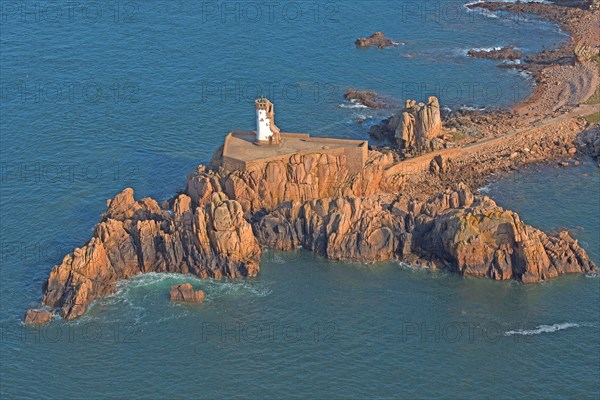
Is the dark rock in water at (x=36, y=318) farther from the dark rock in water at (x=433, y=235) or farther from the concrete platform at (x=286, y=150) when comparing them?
the concrete platform at (x=286, y=150)

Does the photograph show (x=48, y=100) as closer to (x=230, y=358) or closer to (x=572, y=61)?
(x=230, y=358)

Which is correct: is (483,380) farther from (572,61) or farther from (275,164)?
(572,61)

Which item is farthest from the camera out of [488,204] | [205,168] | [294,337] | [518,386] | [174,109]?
[174,109]

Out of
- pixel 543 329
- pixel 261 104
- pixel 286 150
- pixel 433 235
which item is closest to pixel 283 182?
pixel 286 150

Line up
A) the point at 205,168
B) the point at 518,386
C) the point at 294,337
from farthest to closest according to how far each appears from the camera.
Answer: the point at 205,168 < the point at 294,337 < the point at 518,386

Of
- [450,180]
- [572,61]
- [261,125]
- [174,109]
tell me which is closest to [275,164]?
[261,125]

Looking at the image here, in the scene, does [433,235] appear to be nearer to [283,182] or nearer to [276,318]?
[283,182]

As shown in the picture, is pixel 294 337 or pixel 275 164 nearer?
pixel 294 337

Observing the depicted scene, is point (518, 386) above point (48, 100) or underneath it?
underneath
